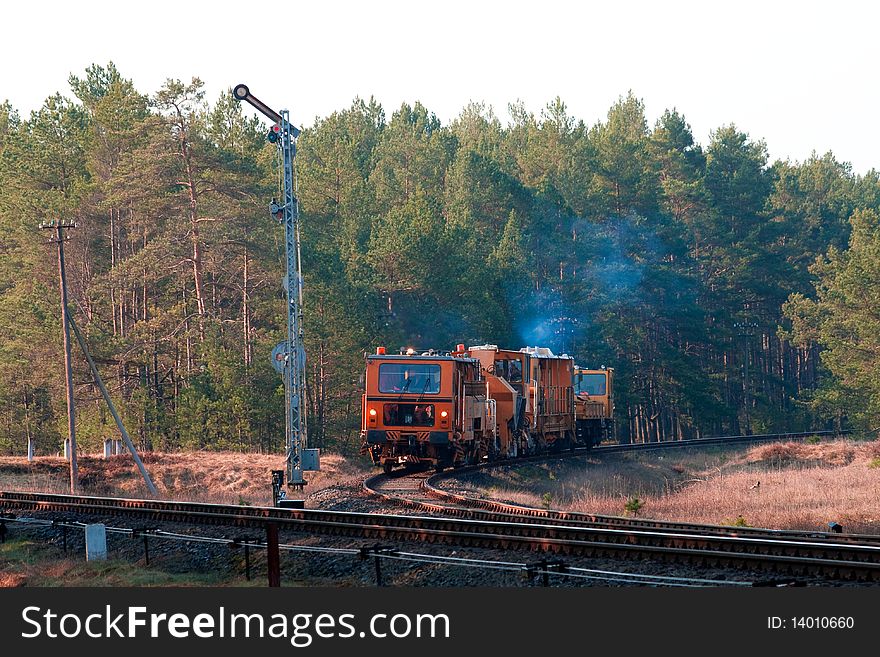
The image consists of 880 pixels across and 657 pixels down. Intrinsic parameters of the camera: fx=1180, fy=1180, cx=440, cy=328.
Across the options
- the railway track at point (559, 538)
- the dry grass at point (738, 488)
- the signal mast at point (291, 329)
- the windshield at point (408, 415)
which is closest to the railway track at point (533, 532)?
the railway track at point (559, 538)

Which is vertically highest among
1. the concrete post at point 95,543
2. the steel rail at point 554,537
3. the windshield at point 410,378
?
the windshield at point 410,378

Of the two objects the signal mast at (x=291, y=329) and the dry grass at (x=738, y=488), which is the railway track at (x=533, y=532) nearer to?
the dry grass at (x=738, y=488)

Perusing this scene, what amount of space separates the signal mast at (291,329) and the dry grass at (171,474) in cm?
423

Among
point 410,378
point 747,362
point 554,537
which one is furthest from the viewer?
point 747,362

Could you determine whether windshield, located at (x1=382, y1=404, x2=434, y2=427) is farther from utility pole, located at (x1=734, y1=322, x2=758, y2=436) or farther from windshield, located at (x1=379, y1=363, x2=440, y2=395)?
utility pole, located at (x1=734, y1=322, x2=758, y2=436)

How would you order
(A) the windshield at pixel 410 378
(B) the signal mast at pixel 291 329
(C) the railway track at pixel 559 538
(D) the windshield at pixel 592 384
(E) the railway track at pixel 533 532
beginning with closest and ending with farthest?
1. (C) the railway track at pixel 559 538
2. (E) the railway track at pixel 533 532
3. (B) the signal mast at pixel 291 329
4. (A) the windshield at pixel 410 378
5. (D) the windshield at pixel 592 384

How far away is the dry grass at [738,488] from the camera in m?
21.6

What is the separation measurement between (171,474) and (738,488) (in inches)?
703

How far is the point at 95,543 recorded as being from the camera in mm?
18016

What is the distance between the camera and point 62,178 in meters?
62.1

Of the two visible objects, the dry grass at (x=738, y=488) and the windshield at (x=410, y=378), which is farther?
the windshield at (x=410, y=378)

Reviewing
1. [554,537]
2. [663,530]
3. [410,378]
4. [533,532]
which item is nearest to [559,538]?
[554,537]

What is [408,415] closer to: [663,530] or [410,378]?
[410,378]

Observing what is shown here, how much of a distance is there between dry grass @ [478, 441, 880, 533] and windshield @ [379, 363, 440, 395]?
10.8 feet
